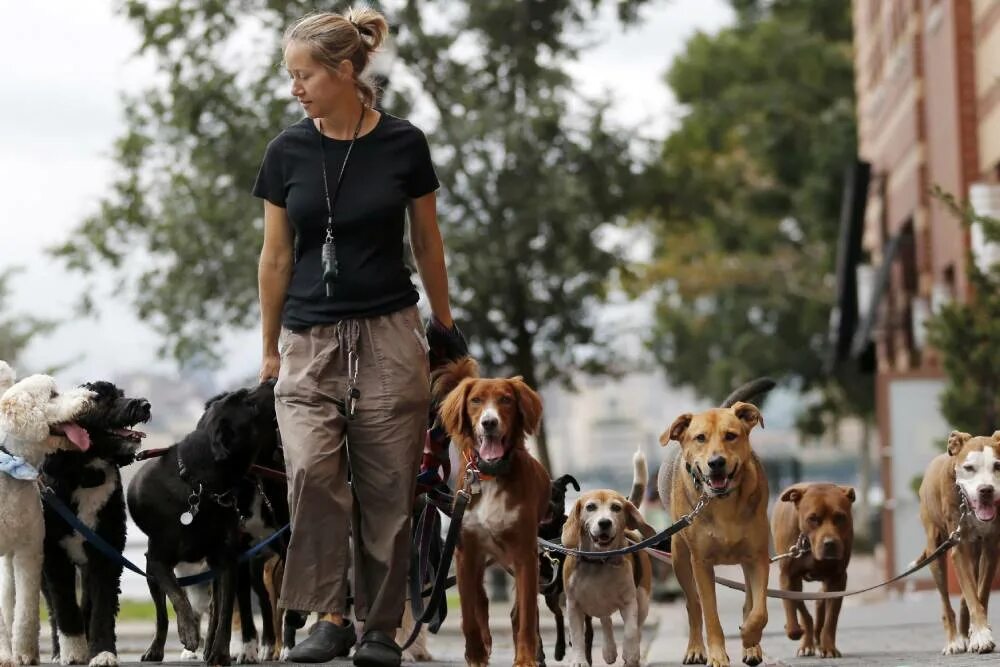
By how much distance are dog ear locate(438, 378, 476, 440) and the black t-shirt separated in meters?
0.56

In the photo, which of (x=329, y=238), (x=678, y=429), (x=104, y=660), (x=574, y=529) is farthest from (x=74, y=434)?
(x=678, y=429)

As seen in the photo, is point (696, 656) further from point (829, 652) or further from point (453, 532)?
point (453, 532)

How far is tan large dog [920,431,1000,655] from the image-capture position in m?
9.90

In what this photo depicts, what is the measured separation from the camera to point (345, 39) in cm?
814

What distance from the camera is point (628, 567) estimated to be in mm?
10031

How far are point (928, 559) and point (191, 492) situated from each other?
3826 millimetres

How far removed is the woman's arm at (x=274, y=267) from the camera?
27.4 ft

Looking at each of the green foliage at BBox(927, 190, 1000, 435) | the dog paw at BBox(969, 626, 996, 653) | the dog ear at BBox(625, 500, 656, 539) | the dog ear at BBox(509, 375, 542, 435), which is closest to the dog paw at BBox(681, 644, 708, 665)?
the dog ear at BBox(625, 500, 656, 539)

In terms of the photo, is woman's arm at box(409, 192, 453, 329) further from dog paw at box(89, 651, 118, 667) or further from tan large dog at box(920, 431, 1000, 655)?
tan large dog at box(920, 431, 1000, 655)

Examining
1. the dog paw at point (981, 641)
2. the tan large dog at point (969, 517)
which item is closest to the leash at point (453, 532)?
the tan large dog at point (969, 517)

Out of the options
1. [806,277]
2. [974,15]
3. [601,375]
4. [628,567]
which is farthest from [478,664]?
[806,277]

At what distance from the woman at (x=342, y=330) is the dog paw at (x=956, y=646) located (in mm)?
3537

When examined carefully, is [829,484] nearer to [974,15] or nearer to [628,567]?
[628,567]

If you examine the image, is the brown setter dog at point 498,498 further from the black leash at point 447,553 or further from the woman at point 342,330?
the woman at point 342,330
